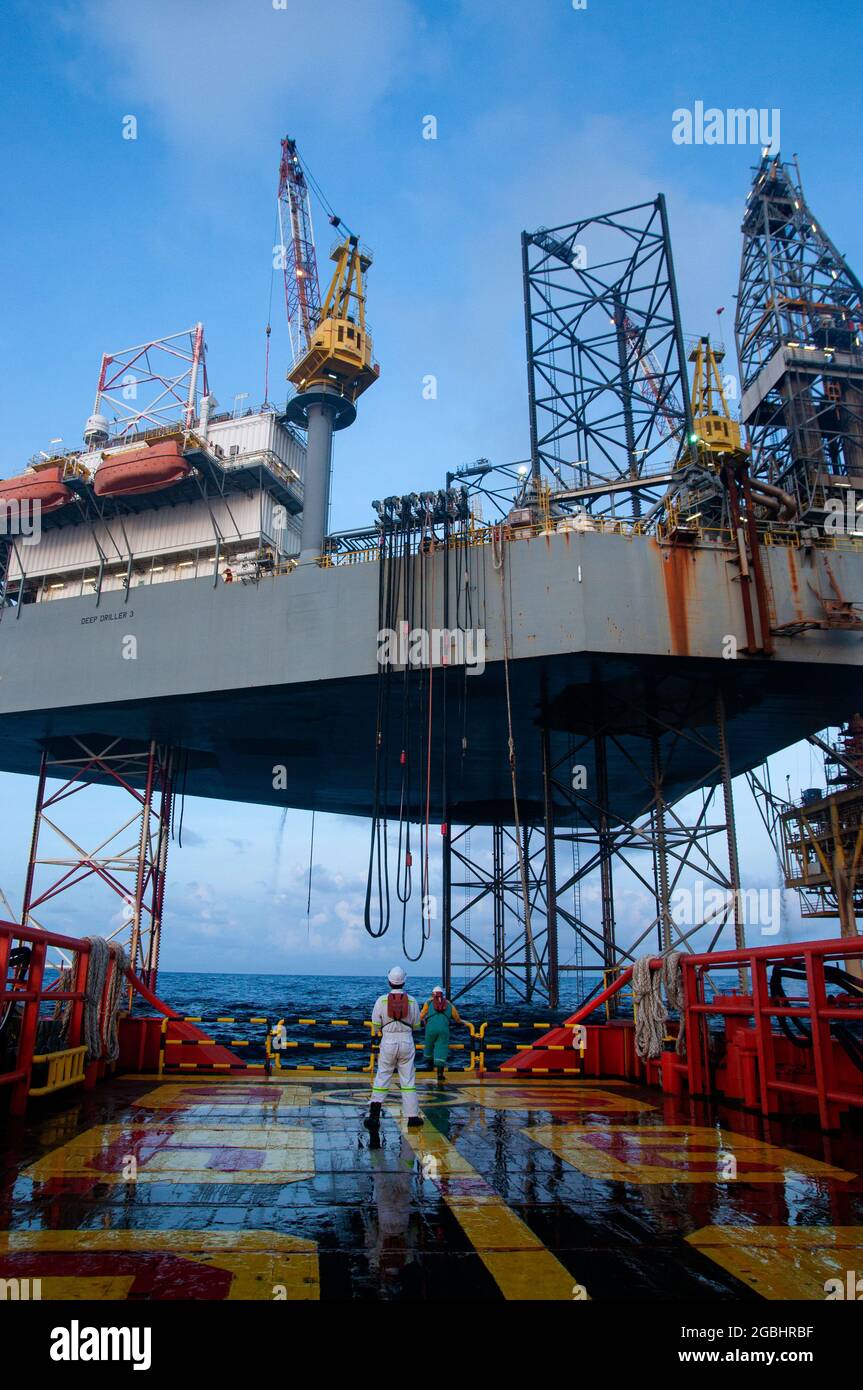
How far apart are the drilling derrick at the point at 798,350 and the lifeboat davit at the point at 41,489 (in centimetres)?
2426

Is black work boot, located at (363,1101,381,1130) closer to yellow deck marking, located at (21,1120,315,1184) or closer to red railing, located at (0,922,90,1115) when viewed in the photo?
yellow deck marking, located at (21,1120,315,1184)

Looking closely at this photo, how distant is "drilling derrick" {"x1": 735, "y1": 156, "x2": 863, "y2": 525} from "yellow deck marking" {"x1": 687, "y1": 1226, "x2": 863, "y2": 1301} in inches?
1160

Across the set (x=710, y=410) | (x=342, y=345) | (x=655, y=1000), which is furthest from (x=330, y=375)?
(x=655, y=1000)

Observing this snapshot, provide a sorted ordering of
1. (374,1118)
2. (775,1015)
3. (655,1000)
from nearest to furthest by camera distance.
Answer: (374,1118), (775,1015), (655,1000)

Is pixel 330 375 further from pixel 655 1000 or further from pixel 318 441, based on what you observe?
pixel 655 1000

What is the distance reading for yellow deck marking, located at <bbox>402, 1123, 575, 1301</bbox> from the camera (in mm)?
3600

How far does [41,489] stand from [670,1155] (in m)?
25.7

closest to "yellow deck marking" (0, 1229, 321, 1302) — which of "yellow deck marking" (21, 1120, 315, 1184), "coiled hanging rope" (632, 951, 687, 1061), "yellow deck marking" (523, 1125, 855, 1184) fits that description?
"yellow deck marking" (21, 1120, 315, 1184)

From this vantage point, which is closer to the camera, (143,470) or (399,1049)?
(399,1049)

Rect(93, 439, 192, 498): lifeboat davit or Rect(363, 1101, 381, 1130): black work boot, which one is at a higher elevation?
Rect(93, 439, 192, 498): lifeboat davit

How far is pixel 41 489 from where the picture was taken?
2611 cm

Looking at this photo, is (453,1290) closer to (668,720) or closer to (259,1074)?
(259,1074)

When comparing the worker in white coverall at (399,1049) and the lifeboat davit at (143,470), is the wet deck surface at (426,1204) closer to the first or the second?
the worker in white coverall at (399,1049)
